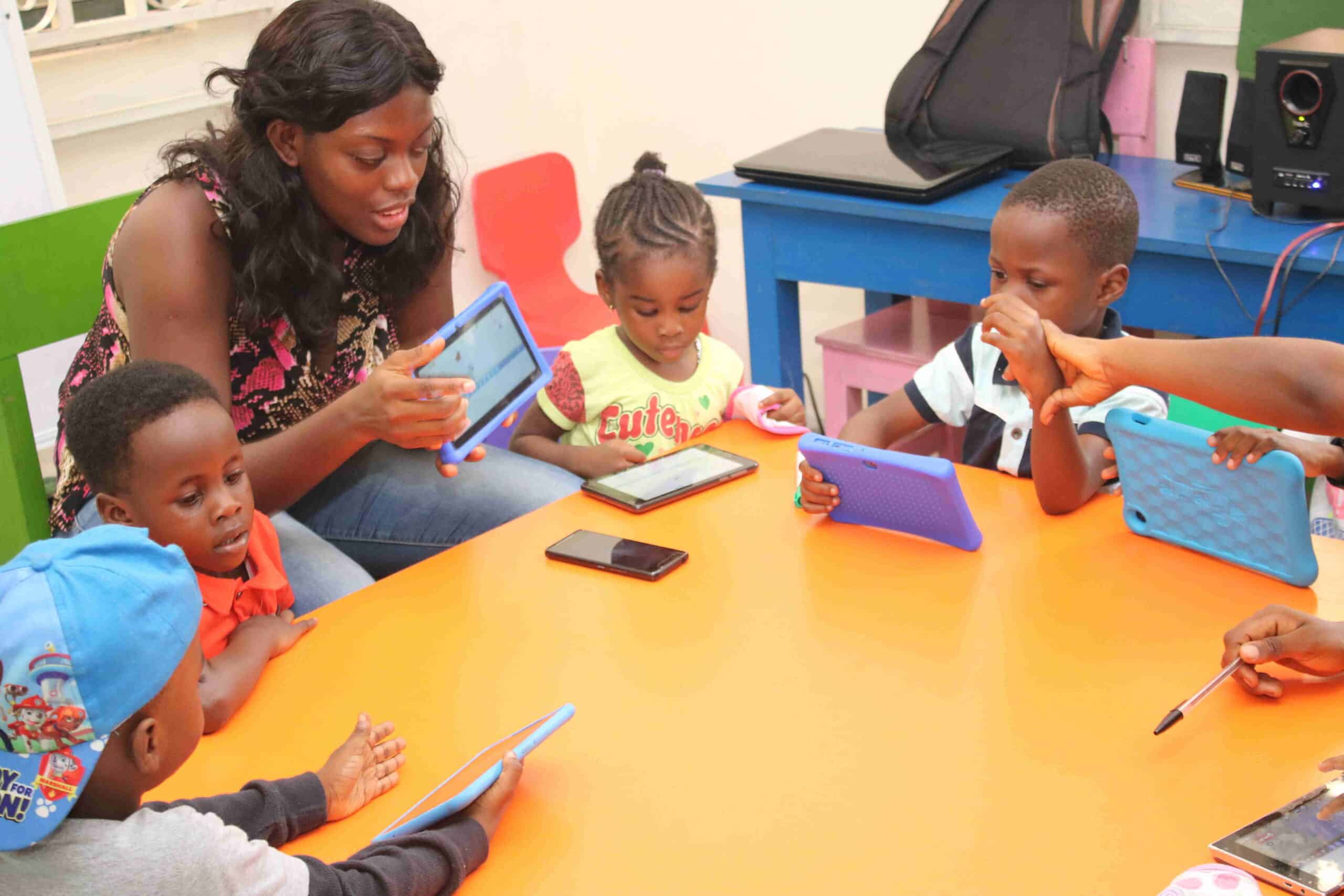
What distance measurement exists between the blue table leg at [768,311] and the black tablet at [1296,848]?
1883 millimetres

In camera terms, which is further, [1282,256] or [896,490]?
[1282,256]

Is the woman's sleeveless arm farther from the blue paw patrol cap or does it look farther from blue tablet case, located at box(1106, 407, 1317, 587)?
blue tablet case, located at box(1106, 407, 1317, 587)

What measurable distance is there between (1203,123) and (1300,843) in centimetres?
187

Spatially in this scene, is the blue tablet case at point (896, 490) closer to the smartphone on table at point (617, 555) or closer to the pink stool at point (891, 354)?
the smartphone on table at point (617, 555)

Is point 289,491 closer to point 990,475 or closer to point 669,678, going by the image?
point 669,678

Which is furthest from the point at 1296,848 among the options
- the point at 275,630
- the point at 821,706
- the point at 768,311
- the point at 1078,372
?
the point at 768,311

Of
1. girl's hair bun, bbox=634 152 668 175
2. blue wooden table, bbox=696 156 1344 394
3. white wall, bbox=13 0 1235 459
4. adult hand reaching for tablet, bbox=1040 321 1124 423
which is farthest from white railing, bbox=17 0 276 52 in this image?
adult hand reaching for tablet, bbox=1040 321 1124 423

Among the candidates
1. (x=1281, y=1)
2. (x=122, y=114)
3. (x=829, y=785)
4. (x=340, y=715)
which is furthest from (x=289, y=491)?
(x=1281, y=1)

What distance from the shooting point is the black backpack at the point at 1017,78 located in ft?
8.55

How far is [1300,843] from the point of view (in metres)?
0.91

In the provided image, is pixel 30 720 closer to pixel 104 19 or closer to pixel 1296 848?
pixel 1296 848

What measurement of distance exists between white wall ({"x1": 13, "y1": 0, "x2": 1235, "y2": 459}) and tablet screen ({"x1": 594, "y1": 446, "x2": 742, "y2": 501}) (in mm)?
1780

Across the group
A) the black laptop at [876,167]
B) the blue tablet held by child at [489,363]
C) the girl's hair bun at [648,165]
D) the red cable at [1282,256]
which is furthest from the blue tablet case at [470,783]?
the black laptop at [876,167]

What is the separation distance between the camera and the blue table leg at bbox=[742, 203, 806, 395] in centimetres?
274
